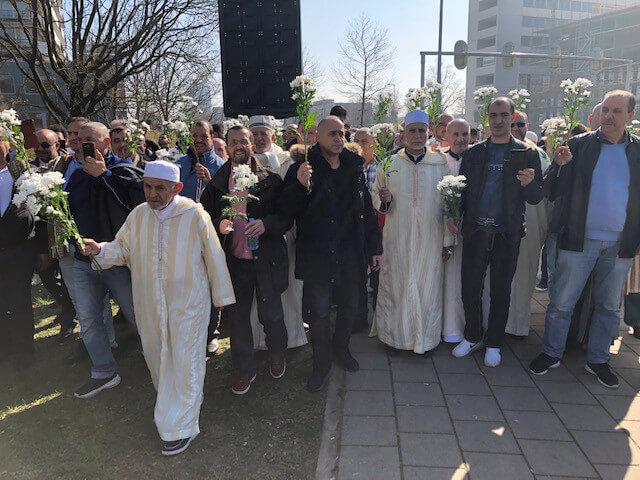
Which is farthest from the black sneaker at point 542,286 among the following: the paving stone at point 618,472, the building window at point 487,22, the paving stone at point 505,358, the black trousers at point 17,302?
the building window at point 487,22

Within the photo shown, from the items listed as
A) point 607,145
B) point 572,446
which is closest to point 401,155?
point 607,145

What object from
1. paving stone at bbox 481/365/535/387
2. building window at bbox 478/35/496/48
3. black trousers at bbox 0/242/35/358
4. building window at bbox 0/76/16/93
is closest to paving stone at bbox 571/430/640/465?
paving stone at bbox 481/365/535/387

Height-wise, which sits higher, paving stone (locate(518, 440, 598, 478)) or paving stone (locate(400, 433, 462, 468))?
paving stone (locate(518, 440, 598, 478))

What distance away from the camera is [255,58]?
655 cm

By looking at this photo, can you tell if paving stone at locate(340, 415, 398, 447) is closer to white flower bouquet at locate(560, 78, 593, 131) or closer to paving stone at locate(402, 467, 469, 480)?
paving stone at locate(402, 467, 469, 480)

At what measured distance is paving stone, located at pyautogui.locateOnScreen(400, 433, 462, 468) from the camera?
10.9ft

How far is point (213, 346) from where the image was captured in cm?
513

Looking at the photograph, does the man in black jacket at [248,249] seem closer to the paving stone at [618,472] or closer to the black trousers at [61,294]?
the black trousers at [61,294]

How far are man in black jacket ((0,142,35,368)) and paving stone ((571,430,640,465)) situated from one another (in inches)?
197

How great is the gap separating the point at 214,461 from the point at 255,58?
508cm

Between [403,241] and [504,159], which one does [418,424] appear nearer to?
[403,241]

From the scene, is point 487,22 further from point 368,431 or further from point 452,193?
point 368,431

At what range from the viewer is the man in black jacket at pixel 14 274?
4.49 meters

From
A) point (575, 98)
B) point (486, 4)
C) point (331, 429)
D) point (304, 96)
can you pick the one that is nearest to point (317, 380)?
point (331, 429)
